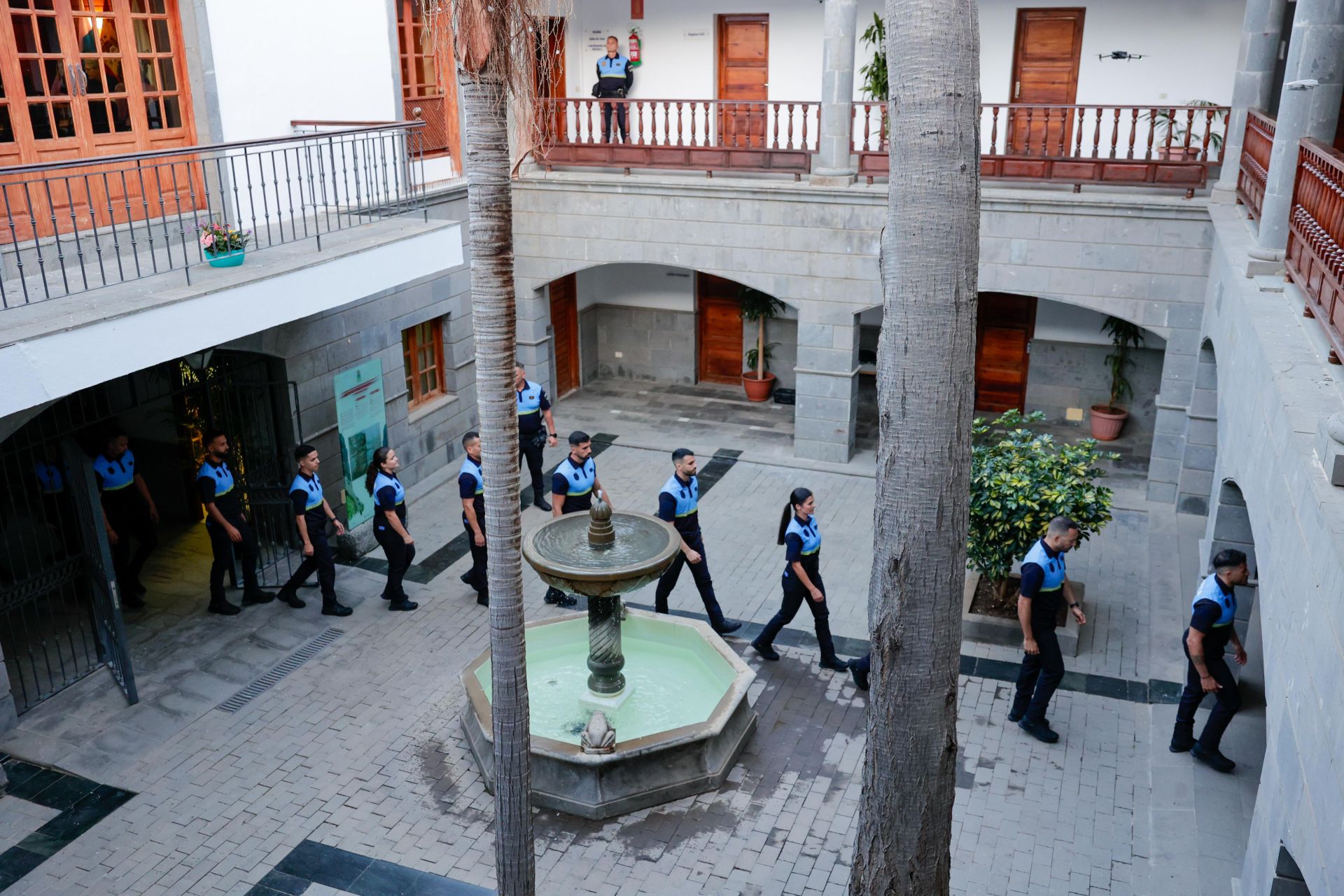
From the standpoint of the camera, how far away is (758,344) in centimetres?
1744

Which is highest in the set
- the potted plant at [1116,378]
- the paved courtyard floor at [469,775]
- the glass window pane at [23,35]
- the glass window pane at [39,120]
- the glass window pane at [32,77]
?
the glass window pane at [23,35]

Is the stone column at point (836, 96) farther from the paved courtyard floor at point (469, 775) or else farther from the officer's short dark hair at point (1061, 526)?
the officer's short dark hair at point (1061, 526)

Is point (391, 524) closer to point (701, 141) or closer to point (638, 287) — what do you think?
point (701, 141)

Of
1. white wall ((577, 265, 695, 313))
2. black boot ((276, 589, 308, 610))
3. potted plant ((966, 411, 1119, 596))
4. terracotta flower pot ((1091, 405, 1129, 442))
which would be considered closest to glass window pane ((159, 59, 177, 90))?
black boot ((276, 589, 308, 610))

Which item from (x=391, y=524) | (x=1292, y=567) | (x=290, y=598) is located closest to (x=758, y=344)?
(x=391, y=524)

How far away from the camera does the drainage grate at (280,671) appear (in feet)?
30.8

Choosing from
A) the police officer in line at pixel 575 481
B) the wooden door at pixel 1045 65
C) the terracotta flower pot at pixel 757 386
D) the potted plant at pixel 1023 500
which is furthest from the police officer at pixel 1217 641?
the terracotta flower pot at pixel 757 386

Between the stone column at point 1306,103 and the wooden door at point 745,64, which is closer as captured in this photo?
the stone column at point 1306,103

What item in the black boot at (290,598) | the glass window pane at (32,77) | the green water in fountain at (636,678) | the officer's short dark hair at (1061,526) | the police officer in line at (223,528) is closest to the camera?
the officer's short dark hair at (1061,526)

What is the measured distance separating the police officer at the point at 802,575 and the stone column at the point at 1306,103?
400cm

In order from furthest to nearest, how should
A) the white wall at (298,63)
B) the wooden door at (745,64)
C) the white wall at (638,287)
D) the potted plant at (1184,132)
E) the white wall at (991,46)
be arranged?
the white wall at (638,287) → the wooden door at (745,64) → the white wall at (991,46) → the potted plant at (1184,132) → the white wall at (298,63)

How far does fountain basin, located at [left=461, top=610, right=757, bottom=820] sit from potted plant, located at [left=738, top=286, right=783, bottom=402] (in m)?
7.96

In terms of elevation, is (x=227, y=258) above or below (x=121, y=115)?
below

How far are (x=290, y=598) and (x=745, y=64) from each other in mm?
10073
